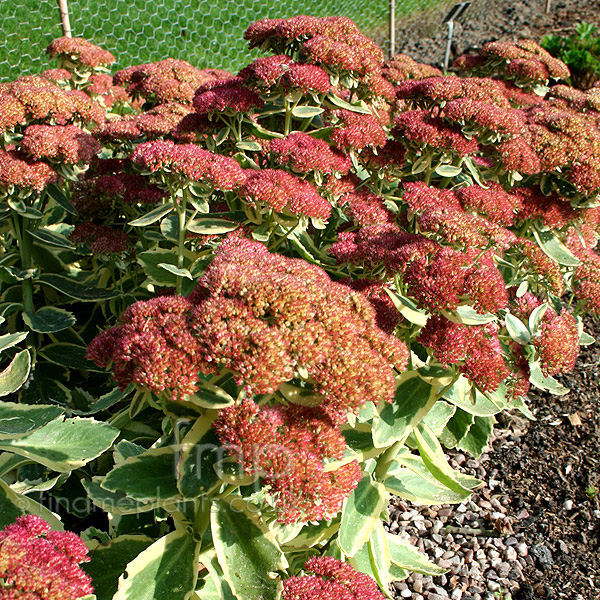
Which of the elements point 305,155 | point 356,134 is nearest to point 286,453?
point 305,155

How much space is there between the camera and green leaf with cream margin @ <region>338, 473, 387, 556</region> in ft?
5.36

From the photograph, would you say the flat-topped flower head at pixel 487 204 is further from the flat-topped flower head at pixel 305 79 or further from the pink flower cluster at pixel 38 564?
the pink flower cluster at pixel 38 564

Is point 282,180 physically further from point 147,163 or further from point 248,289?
point 248,289

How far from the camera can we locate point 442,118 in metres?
2.48

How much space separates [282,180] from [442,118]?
86 cm

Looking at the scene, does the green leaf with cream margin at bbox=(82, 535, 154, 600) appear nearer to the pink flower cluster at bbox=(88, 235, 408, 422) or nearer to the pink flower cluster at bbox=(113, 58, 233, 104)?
the pink flower cluster at bbox=(88, 235, 408, 422)

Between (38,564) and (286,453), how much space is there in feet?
1.72

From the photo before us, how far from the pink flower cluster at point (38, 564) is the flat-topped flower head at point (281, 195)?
1.15 m

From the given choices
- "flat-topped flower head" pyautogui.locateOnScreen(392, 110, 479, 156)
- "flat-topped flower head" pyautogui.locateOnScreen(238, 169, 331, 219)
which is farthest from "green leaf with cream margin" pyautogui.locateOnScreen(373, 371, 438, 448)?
"flat-topped flower head" pyautogui.locateOnScreen(392, 110, 479, 156)

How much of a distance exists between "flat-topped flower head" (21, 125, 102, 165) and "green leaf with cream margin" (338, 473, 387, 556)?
60.0 inches

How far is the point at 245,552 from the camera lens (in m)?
1.44

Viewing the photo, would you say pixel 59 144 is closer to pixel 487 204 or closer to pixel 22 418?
pixel 22 418

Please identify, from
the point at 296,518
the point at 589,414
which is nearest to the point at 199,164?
the point at 296,518

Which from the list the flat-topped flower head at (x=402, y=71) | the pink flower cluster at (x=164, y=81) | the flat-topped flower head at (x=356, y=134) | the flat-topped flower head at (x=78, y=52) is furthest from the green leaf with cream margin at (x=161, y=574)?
the flat-topped flower head at (x=78, y=52)
